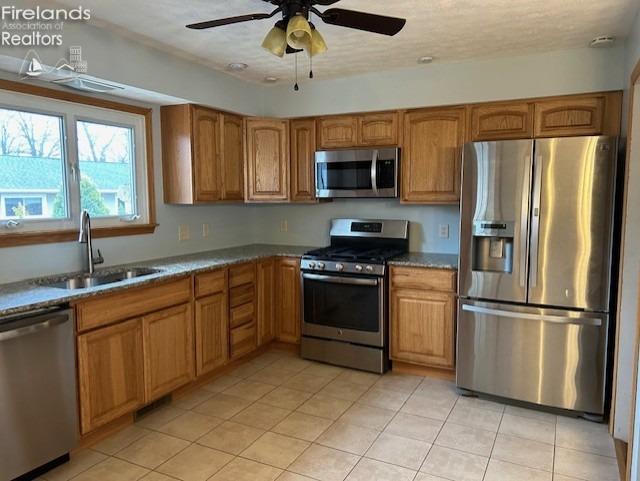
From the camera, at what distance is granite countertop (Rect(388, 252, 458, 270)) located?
330 centimetres

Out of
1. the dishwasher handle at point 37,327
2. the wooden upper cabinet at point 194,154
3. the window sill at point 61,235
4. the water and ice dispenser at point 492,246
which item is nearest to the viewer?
the dishwasher handle at point 37,327

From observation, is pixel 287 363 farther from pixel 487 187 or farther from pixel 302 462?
pixel 487 187

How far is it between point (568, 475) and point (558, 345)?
818 millimetres

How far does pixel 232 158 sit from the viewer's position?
3871 millimetres

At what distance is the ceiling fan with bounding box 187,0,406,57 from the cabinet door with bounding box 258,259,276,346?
7.01ft

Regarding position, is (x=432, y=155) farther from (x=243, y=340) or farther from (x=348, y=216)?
(x=243, y=340)

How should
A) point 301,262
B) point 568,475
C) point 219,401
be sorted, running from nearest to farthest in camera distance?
point 568,475, point 219,401, point 301,262

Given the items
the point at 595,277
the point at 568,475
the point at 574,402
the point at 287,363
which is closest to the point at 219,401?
the point at 287,363

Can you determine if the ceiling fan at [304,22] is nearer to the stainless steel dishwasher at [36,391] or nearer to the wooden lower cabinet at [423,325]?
the stainless steel dishwasher at [36,391]

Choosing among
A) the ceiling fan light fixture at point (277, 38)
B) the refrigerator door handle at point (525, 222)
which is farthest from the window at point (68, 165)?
the refrigerator door handle at point (525, 222)

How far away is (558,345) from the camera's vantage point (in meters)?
2.82

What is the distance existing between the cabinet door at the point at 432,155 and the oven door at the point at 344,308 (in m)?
0.81

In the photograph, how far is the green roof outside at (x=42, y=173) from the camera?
2.60m

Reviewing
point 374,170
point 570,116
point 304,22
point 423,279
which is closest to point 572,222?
point 570,116
